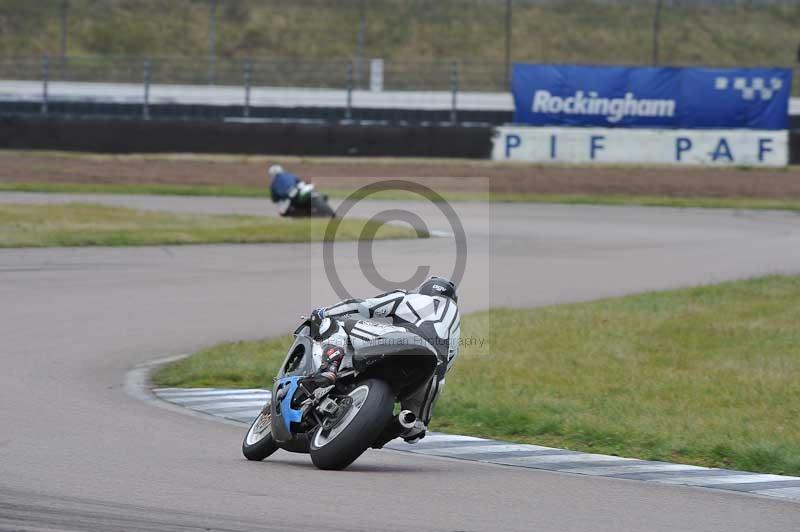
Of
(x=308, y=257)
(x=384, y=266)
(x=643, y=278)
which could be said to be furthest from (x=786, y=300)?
(x=308, y=257)

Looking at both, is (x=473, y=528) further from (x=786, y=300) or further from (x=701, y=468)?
(x=786, y=300)

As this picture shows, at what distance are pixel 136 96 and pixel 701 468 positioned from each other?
28.9m

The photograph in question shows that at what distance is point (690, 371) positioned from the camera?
11281mm

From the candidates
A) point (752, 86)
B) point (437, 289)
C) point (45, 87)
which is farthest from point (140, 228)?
point (752, 86)

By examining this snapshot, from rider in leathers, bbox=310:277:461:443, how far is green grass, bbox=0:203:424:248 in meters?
13.3

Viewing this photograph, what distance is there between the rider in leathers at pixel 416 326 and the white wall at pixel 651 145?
86.9ft

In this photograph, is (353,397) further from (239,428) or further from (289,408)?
(239,428)

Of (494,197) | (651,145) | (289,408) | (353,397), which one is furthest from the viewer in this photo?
(651,145)

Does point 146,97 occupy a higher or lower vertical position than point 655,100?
lower

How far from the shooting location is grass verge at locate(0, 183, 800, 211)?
29.9m

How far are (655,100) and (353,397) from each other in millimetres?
28597

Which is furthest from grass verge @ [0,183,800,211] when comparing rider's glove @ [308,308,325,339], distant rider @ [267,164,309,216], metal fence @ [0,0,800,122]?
rider's glove @ [308,308,325,339]

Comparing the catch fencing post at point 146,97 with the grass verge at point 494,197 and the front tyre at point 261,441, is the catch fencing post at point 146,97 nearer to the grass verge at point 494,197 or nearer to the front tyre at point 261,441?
the grass verge at point 494,197

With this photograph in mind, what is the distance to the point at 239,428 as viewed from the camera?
9195 millimetres
